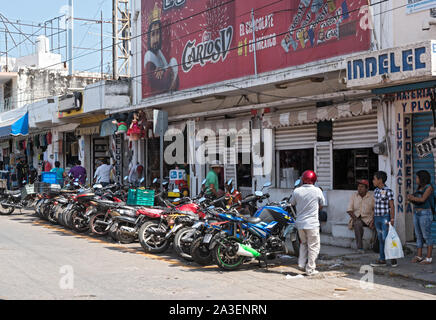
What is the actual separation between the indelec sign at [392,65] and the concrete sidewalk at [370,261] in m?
3.33

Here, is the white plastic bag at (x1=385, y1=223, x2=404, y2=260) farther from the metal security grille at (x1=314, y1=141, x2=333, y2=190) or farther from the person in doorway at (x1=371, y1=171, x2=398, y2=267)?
the metal security grille at (x1=314, y1=141, x2=333, y2=190)

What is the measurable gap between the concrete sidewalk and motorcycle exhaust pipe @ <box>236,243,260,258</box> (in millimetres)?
1479

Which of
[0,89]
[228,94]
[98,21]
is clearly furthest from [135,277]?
[0,89]

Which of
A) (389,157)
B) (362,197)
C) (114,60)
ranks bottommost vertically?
(362,197)

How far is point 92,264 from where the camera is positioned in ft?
32.0

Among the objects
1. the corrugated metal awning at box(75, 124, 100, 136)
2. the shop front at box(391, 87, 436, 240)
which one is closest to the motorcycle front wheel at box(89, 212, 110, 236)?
the shop front at box(391, 87, 436, 240)

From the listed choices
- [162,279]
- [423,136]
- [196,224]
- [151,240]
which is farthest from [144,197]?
[423,136]

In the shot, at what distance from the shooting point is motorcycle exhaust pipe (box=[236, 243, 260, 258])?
29.5ft

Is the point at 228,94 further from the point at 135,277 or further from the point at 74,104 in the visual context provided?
the point at 74,104

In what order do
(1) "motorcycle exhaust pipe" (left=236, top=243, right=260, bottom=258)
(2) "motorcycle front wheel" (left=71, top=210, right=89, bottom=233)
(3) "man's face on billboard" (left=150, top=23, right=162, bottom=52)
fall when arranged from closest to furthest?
1. (1) "motorcycle exhaust pipe" (left=236, top=243, right=260, bottom=258)
2. (2) "motorcycle front wheel" (left=71, top=210, right=89, bottom=233)
3. (3) "man's face on billboard" (left=150, top=23, right=162, bottom=52)

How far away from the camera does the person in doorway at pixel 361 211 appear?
36.0 ft

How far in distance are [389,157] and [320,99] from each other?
2398mm

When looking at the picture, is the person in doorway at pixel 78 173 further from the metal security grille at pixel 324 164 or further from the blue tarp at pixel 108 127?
the metal security grille at pixel 324 164

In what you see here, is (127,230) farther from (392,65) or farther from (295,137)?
(392,65)
